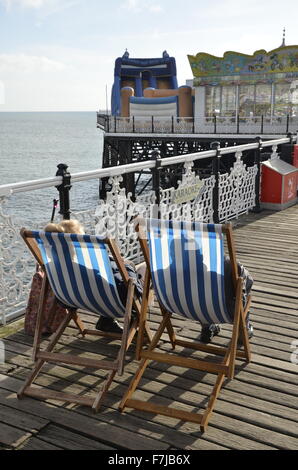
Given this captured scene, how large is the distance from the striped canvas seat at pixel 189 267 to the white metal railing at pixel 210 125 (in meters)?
24.4

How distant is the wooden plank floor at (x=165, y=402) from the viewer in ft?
9.05

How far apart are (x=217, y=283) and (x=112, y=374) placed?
833 mm

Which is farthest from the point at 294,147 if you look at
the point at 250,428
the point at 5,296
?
the point at 250,428

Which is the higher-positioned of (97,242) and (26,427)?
(97,242)

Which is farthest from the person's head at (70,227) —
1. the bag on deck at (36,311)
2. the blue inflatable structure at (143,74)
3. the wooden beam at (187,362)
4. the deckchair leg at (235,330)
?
the blue inflatable structure at (143,74)

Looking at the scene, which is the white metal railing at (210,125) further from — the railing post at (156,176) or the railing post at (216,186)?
the railing post at (156,176)

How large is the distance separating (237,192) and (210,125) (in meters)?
22.5

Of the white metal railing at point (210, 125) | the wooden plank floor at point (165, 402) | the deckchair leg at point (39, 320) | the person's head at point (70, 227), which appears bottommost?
the wooden plank floor at point (165, 402)

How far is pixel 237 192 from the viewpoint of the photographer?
8.27 metres

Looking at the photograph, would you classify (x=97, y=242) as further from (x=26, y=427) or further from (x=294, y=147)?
(x=294, y=147)

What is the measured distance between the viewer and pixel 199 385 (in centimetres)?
332

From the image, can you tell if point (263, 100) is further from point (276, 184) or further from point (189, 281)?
point (189, 281)

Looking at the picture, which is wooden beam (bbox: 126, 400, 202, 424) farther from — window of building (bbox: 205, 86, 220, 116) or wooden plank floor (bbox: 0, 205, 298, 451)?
window of building (bbox: 205, 86, 220, 116)
